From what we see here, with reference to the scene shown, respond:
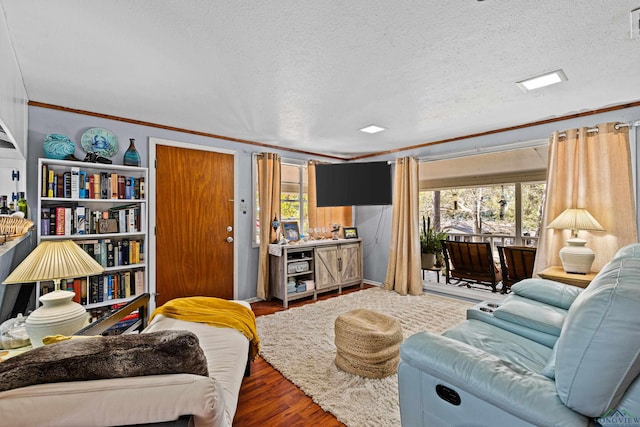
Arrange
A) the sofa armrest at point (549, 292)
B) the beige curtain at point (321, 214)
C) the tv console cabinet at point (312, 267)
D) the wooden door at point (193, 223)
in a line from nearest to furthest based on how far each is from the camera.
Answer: the sofa armrest at point (549, 292), the wooden door at point (193, 223), the tv console cabinet at point (312, 267), the beige curtain at point (321, 214)

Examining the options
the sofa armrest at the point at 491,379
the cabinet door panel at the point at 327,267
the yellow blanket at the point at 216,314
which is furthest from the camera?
the cabinet door panel at the point at 327,267

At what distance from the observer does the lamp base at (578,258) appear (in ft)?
8.79

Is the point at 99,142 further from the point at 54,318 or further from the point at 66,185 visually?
the point at 54,318

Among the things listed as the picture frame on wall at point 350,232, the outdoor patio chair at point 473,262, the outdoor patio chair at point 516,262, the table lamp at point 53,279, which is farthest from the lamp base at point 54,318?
the outdoor patio chair at point 516,262

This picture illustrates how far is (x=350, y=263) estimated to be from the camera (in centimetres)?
464

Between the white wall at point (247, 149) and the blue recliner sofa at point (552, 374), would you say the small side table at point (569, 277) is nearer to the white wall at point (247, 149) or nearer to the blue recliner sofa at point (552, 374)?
the blue recliner sofa at point (552, 374)

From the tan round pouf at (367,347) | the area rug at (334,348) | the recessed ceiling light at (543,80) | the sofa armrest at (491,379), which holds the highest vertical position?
the recessed ceiling light at (543,80)

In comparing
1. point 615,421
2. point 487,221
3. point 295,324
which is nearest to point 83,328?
point 295,324

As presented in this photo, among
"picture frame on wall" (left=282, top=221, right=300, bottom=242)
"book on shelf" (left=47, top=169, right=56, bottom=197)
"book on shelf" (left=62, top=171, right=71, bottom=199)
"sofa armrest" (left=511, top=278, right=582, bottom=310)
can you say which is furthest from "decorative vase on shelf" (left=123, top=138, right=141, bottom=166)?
"sofa armrest" (left=511, top=278, right=582, bottom=310)

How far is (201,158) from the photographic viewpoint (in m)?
3.64

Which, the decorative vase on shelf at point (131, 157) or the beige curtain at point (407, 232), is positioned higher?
the decorative vase on shelf at point (131, 157)

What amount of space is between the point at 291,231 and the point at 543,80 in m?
3.25

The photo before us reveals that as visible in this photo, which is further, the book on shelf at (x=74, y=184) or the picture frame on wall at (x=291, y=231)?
the picture frame on wall at (x=291, y=231)

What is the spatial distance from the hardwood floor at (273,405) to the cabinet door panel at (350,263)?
7.60 feet
